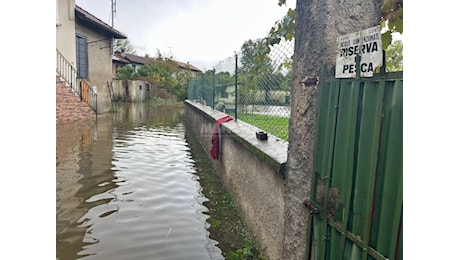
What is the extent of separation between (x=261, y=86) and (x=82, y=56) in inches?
601

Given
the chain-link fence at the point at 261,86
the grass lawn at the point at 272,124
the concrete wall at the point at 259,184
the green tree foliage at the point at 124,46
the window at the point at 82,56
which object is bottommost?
the concrete wall at the point at 259,184

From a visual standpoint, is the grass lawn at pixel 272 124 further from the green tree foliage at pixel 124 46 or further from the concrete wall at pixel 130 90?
the green tree foliage at pixel 124 46

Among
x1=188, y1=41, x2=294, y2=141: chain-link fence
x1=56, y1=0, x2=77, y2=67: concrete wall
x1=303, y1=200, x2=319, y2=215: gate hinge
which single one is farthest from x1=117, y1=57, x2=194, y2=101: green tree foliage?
x1=303, y1=200, x2=319, y2=215: gate hinge

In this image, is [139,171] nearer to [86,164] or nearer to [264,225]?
[86,164]

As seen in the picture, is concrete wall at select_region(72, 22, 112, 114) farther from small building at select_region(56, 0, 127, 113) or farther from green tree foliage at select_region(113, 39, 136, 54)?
green tree foliage at select_region(113, 39, 136, 54)

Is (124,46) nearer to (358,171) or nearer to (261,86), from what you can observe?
(261,86)

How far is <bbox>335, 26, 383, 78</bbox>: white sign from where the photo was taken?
1.69 meters

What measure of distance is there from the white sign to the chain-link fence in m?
1.28

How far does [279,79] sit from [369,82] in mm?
2374

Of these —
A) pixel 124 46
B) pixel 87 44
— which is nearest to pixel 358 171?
pixel 87 44

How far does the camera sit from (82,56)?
57.3 feet

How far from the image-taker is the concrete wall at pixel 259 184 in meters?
3.02

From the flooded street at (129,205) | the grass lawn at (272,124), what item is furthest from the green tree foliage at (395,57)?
the flooded street at (129,205)

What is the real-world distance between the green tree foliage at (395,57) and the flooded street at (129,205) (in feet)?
8.26
